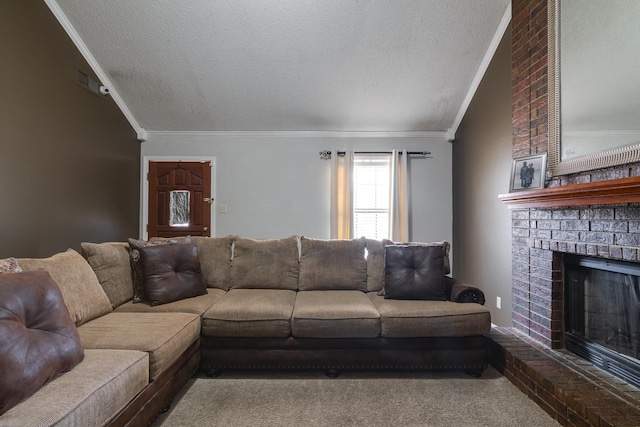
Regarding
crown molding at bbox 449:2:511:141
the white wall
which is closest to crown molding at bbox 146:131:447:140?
the white wall

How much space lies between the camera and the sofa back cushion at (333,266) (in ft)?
9.59

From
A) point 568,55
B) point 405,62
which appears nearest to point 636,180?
point 568,55

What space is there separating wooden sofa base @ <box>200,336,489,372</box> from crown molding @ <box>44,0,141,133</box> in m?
3.25

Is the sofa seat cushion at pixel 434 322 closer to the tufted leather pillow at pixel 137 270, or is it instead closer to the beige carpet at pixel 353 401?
the beige carpet at pixel 353 401

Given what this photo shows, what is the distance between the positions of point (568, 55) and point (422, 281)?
186 cm

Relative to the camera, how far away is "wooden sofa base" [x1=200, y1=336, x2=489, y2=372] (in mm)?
2266

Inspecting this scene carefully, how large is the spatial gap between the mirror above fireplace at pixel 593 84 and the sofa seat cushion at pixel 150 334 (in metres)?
2.65

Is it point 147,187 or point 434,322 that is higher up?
point 147,187

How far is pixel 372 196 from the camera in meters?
4.55

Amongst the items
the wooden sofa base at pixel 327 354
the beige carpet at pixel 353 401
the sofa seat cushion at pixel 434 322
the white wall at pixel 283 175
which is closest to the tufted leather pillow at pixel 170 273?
the wooden sofa base at pixel 327 354

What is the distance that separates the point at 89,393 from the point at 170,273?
1.30 m

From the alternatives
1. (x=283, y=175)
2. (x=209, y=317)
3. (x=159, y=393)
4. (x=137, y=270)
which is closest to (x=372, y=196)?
(x=283, y=175)

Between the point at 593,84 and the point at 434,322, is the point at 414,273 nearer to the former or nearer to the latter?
the point at 434,322

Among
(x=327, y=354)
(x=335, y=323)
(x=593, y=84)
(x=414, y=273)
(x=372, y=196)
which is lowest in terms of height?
(x=327, y=354)
